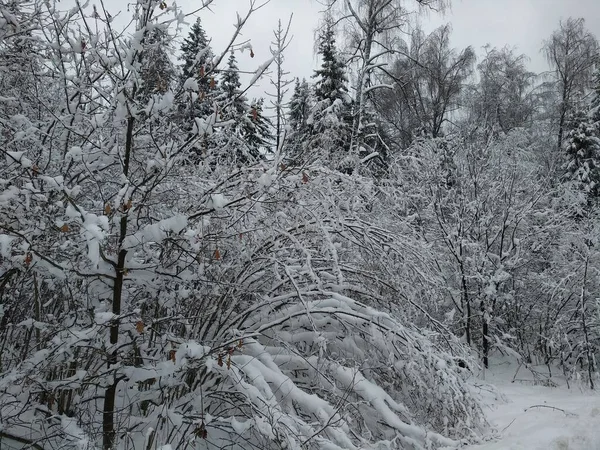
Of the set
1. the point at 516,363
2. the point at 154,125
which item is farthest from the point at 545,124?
the point at 154,125

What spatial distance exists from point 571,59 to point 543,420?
63.3ft

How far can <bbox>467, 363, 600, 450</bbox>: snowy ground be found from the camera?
4102 mm

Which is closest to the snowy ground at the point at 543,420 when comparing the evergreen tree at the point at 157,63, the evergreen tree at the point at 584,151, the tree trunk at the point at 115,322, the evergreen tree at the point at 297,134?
the tree trunk at the point at 115,322

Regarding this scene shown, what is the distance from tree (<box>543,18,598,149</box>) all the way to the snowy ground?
649 inches

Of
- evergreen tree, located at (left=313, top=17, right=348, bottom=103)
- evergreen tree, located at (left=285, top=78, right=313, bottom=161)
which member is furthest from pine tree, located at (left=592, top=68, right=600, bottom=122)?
evergreen tree, located at (left=285, top=78, right=313, bottom=161)

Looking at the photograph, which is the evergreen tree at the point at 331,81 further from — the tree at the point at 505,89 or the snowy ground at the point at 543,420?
the snowy ground at the point at 543,420

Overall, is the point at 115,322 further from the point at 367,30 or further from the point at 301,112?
the point at 367,30

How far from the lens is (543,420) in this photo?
4902 mm

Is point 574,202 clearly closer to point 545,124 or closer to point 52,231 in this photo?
point 52,231

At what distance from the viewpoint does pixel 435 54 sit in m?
17.2

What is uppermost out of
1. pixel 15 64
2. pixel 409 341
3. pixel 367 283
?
pixel 15 64

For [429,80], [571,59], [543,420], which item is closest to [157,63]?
[543,420]

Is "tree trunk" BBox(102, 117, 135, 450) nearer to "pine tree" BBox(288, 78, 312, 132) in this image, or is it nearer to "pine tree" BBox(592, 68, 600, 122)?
"pine tree" BBox(288, 78, 312, 132)

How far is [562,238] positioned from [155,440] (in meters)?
9.45
